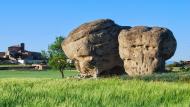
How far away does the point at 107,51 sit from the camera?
3953 centimetres

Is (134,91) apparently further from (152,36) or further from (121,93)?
(152,36)

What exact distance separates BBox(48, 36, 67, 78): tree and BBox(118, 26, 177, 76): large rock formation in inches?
698

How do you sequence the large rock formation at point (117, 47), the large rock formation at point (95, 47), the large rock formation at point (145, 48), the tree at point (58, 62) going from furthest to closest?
the tree at point (58, 62), the large rock formation at point (95, 47), the large rock formation at point (117, 47), the large rock formation at point (145, 48)

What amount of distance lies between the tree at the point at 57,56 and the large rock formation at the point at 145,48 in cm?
1772

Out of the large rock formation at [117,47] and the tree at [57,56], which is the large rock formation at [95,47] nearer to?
the large rock formation at [117,47]

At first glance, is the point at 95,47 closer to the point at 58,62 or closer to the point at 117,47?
the point at 117,47

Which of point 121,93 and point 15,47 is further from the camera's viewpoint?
point 15,47

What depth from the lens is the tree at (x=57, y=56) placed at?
186 feet

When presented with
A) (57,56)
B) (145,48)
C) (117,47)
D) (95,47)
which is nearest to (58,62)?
(57,56)

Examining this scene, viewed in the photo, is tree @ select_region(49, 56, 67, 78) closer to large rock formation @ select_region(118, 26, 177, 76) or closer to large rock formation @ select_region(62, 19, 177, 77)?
large rock formation @ select_region(62, 19, 177, 77)

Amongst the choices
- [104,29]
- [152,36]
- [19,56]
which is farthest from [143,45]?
[19,56]

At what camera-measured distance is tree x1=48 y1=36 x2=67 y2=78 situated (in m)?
56.8

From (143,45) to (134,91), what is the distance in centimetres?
2203

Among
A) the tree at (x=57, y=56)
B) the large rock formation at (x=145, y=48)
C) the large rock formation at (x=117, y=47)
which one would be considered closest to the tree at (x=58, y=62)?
the tree at (x=57, y=56)
